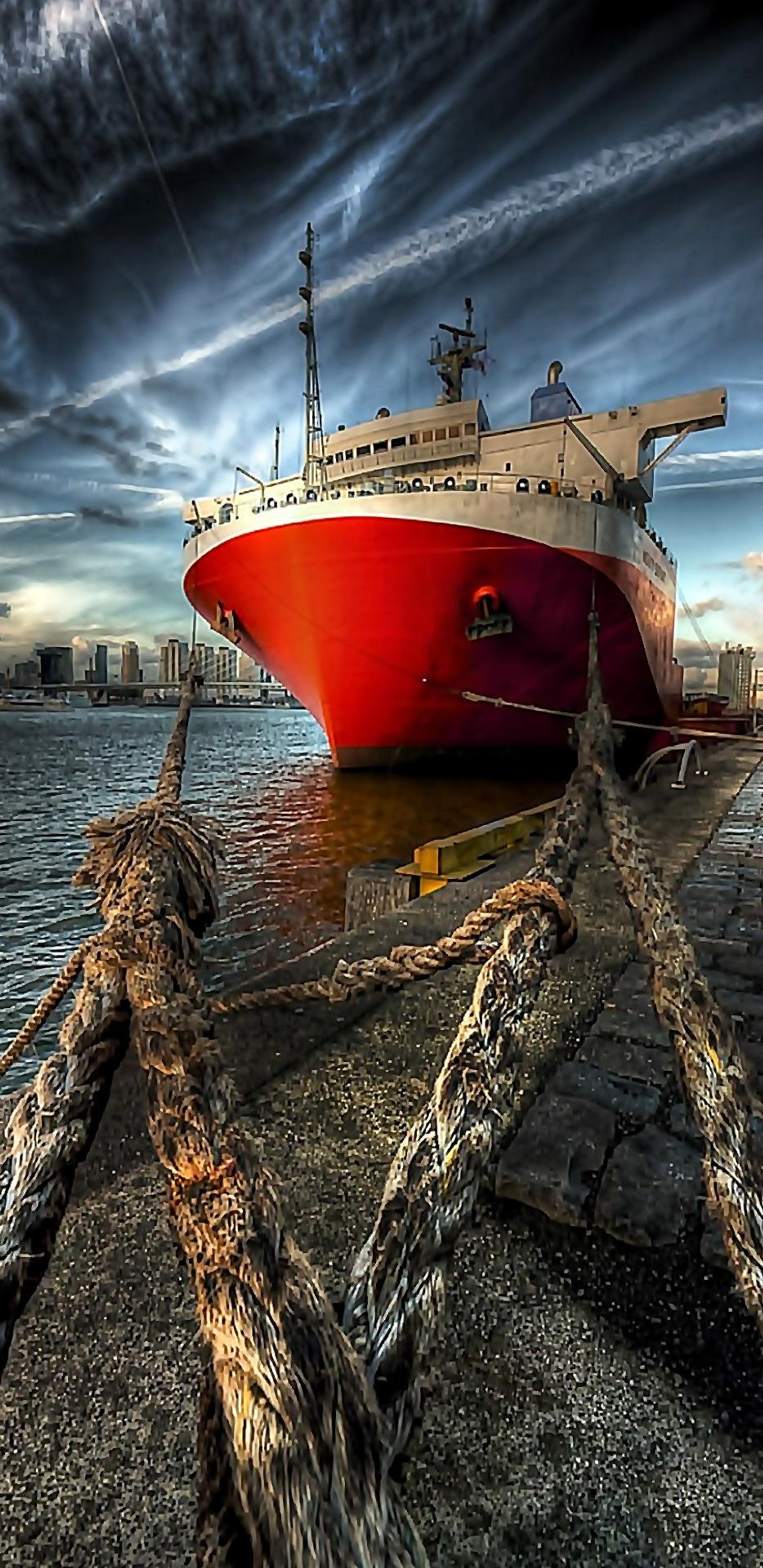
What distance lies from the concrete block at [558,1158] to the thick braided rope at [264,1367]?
122cm

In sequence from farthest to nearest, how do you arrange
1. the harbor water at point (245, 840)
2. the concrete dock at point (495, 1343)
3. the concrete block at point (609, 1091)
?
the harbor water at point (245, 840)
the concrete block at point (609, 1091)
the concrete dock at point (495, 1343)

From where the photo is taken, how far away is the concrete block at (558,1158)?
7.27ft

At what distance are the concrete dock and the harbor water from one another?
1.09 meters

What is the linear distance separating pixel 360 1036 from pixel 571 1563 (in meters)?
2.26

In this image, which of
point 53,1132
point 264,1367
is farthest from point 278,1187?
point 53,1132

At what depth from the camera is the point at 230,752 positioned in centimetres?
5103

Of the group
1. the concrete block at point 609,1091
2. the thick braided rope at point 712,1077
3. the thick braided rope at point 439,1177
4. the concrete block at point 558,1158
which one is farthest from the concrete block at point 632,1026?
the thick braided rope at point 439,1177

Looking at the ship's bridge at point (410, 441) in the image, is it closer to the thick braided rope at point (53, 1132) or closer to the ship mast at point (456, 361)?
the ship mast at point (456, 361)

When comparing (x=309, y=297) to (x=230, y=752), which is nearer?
(x=309, y=297)

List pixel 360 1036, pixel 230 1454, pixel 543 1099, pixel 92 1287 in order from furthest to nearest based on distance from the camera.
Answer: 1. pixel 360 1036
2. pixel 543 1099
3. pixel 92 1287
4. pixel 230 1454

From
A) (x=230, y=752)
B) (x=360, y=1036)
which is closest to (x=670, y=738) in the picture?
(x=360, y=1036)

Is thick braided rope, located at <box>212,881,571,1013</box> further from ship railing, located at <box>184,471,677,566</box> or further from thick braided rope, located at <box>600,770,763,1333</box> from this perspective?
ship railing, located at <box>184,471,677,566</box>

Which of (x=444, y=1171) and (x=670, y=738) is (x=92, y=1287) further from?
(x=670, y=738)

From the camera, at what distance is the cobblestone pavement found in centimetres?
217
